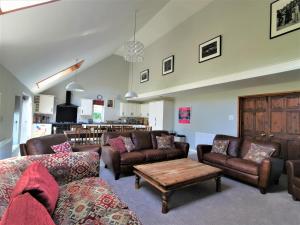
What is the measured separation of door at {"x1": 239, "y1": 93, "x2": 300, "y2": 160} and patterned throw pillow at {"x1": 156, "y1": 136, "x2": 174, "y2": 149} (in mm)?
2105

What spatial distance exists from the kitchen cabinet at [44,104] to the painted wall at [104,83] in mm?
419

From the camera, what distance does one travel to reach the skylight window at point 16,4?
1.53 m

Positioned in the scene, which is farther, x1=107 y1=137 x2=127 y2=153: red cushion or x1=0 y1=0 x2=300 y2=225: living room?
x1=107 y1=137 x2=127 y2=153: red cushion

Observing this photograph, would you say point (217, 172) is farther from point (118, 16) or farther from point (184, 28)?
point (184, 28)

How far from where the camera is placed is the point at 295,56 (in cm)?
326

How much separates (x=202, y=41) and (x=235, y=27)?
1.11 meters

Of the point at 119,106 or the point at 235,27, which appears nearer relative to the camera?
the point at 235,27

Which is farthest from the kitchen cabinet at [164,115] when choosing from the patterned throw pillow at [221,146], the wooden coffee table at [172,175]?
the wooden coffee table at [172,175]

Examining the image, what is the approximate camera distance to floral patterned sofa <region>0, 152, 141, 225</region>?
1.36 m

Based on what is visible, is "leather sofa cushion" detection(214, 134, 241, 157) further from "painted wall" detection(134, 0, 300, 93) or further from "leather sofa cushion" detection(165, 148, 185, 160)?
"painted wall" detection(134, 0, 300, 93)

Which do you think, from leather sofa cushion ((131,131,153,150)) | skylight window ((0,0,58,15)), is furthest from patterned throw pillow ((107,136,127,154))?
skylight window ((0,0,58,15))

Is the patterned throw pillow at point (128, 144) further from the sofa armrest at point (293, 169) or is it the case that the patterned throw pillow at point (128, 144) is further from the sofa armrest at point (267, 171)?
the sofa armrest at point (293, 169)

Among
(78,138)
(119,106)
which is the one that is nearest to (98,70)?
(119,106)

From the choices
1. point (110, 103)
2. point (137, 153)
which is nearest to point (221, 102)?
point (137, 153)
